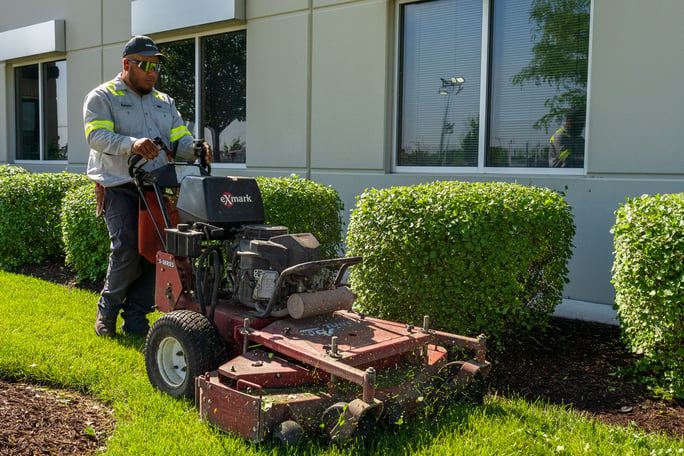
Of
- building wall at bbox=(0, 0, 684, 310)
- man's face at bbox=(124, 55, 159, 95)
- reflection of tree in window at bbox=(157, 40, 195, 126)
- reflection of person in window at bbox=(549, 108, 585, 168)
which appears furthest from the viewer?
reflection of tree in window at bbox=(157, 40, 195, 126)

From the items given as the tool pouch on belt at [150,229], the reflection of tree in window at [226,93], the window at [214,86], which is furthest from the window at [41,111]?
the tool pouch on belt at [150,229]

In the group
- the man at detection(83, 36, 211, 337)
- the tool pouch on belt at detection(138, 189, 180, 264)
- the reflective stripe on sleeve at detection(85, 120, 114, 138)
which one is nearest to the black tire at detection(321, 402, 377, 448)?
the tool pouch on belt at detection(138, 189, 180, 264)

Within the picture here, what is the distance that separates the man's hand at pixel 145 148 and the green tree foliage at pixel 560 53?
384 cm

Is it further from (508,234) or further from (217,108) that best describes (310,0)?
(508,234)

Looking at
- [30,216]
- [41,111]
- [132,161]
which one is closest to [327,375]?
[132,161]

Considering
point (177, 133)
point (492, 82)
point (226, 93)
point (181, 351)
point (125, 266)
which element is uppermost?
point (226, 93)

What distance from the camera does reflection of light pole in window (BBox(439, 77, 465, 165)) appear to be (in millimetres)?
6949

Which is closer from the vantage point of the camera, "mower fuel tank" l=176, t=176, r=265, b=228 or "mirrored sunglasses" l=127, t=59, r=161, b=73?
"mower fuel tank" l=176, t=176, r=265, b=228

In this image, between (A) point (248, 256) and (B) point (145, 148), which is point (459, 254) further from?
(B) point (145, 148)

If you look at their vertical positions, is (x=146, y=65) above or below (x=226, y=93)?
below

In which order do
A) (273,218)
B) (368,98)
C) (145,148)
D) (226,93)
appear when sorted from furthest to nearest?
(226,93) → (368,98) → (273,218) → (145,148)

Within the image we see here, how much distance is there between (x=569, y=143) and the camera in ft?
20.4

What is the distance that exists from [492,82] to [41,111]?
9.48 meters

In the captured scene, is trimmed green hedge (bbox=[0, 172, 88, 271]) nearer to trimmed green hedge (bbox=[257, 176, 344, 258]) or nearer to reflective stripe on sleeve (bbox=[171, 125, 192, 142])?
trimmed green hedge (bbox=[257, 176, 344, 258])
